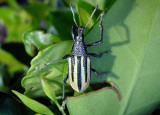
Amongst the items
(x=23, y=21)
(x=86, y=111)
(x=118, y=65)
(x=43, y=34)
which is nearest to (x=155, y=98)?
(x=118, y=65)

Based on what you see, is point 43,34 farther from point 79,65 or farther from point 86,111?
point 86,111

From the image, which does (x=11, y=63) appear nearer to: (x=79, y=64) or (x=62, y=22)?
(x=62, y=22)

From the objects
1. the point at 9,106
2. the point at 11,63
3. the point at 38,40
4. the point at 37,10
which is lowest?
the point at 11,63

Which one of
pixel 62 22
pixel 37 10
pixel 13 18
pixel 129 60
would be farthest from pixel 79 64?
pixel 13 18

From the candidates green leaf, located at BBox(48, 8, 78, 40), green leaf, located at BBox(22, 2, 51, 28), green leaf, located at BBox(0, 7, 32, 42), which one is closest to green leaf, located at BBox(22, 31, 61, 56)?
green leaf, located at BBox(48, 8, 78, 40)

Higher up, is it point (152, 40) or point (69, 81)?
point (152, 40)

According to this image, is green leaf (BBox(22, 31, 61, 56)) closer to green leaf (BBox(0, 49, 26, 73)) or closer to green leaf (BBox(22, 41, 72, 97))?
green leaf (BBox(22, 41, 72, 97))
